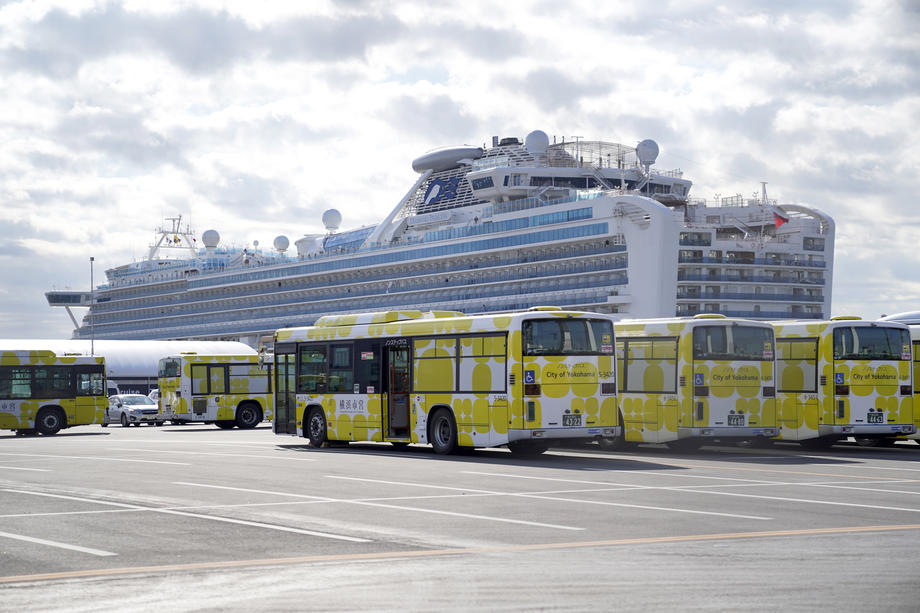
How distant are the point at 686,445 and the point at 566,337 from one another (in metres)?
6.35

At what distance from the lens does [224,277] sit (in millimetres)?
104312

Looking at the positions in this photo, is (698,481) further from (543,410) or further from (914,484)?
(543,410)

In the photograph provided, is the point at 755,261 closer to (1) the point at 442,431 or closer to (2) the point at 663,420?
(2) the point at 663,420

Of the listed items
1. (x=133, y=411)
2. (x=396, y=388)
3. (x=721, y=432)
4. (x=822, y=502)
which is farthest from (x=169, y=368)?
(x=822, y=502)

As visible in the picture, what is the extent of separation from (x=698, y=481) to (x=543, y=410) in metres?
5.42

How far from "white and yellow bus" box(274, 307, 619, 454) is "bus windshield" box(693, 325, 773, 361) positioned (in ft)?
6.70

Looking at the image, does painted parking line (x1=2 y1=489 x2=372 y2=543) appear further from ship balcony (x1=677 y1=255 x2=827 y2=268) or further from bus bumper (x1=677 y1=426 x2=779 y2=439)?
ship balcony (x1=677 y1=255 x2=827 y2=268)

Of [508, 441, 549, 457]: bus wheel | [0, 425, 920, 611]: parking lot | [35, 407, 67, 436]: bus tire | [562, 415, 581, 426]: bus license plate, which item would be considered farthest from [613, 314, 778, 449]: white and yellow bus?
[35, 407, 67, 436]: bus tire

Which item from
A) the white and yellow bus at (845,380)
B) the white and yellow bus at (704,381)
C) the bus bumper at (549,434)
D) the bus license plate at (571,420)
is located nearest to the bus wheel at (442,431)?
the bus bumper at (549,434)

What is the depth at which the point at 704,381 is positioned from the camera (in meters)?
23.5

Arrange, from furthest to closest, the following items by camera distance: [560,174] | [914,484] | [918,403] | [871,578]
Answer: [560,174]
[918,403]
[914,484]
[871,578]

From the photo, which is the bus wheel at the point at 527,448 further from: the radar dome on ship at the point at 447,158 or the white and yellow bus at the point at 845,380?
the radar dome on ship at the point at 447,158

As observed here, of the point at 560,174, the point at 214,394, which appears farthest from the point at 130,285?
the point at 214,394

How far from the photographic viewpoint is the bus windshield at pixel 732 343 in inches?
929
